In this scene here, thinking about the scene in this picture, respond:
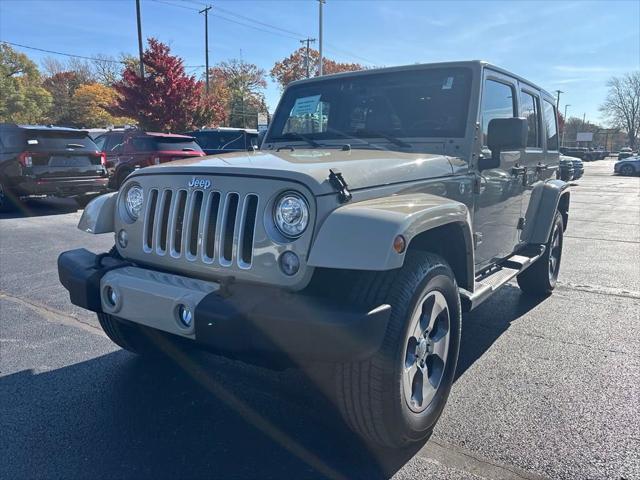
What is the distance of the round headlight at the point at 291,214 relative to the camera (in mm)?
2330

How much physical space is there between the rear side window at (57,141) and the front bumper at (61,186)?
0.66 m

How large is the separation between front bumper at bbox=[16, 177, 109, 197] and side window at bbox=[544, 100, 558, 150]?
9194mm

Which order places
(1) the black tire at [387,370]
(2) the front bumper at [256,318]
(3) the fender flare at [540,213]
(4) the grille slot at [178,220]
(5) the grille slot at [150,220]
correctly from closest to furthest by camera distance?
(2) the front bumper at [256,318] → (1) the black tire at [387,370] → (4) the grille slot at [178,220] → (5) the grille slot at [150,220] → (3) the fender flare at [540,213]

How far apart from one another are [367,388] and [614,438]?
1.45 meters

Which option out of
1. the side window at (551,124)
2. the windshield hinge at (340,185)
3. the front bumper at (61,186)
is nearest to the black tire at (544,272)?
the side window at (551,124)

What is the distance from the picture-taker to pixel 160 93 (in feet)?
84.2

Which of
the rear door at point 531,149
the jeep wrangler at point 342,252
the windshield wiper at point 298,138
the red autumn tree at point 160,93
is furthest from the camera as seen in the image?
the red autumn tree at point 160,93

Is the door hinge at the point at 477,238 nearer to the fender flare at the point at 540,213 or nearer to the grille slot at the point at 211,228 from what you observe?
the fender flare at the point at 540,213

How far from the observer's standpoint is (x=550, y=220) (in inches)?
191

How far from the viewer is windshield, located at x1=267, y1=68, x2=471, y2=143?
3580mm

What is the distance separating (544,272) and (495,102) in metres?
2.14

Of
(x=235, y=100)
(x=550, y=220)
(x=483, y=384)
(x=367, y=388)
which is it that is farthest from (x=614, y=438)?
(x=235, y=100)

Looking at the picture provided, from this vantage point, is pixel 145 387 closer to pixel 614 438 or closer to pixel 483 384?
pixel 483 384

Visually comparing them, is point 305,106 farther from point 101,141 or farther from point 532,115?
point 101,141
